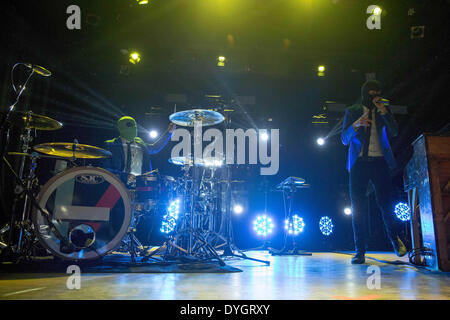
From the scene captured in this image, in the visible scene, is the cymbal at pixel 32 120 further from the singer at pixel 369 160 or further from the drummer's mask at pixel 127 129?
the singer at pixel 369 160

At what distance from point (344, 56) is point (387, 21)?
5.06ft

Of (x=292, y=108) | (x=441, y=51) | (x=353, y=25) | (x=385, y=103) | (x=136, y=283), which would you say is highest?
(x=353, y=25)

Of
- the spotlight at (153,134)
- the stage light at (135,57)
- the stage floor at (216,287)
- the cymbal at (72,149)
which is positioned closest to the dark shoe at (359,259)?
the stage floor at (216,287)

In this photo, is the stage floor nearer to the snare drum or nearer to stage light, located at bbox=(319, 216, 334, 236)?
the snare drum

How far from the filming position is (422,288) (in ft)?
5.78

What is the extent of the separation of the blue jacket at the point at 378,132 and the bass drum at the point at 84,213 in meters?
2.57

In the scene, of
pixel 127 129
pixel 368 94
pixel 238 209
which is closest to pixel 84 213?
pixel 127 129

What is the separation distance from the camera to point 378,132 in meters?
3.18

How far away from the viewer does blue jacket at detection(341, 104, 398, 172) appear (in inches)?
123

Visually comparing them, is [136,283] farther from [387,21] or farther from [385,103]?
[387,21]

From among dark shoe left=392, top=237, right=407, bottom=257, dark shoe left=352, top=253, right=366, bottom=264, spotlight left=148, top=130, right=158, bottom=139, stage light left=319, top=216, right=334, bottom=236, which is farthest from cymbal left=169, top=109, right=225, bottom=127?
stage light left=319, top=216, right=334, bottom=236

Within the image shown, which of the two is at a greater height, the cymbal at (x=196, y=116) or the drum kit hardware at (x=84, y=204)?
the cymbal at (x=196, y=116)

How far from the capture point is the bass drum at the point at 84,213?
2682mm
